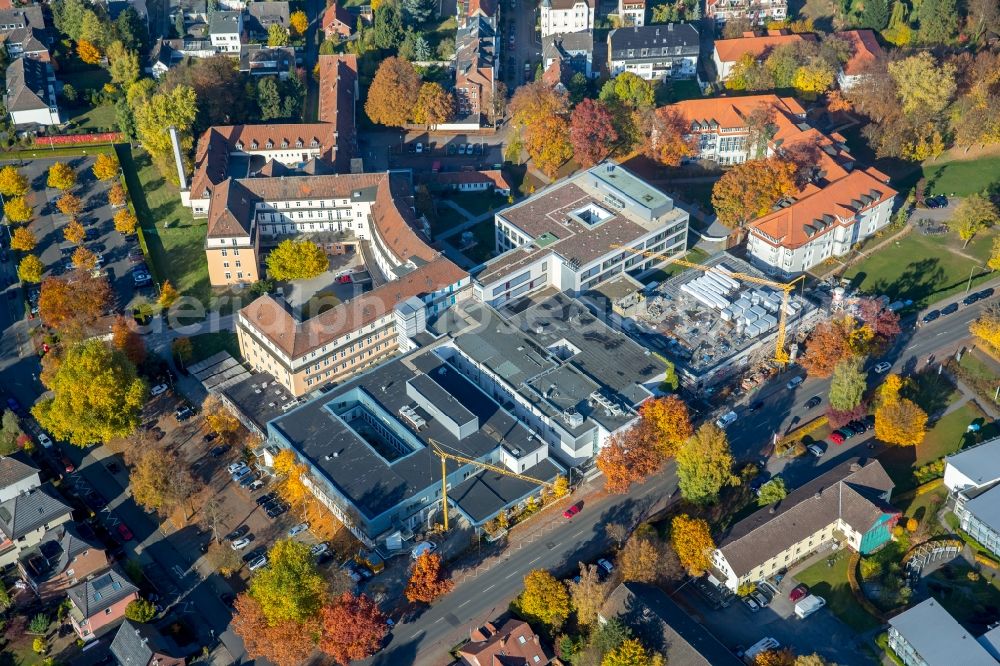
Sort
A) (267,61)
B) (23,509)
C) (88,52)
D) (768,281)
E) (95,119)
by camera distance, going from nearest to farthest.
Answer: (23,509) < (768,281) < (95,119) < (267,61) < (88,52)

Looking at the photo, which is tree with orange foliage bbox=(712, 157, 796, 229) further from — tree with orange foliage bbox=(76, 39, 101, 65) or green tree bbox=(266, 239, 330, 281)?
tree with orange foliage bbox=(76, 39, 101, 65)

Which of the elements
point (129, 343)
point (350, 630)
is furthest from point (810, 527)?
point (129, 343)

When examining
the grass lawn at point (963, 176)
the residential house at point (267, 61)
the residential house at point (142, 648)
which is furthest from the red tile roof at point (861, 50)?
the residential house at point (142, 648)

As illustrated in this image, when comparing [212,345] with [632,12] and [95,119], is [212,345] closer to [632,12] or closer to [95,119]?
[95,119]

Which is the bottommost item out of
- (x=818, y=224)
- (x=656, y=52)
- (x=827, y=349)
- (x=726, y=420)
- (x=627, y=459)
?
(x=726, y=420)

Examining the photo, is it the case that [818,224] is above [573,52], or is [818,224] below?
below

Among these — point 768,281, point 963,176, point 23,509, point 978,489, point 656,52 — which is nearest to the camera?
point 978,489
